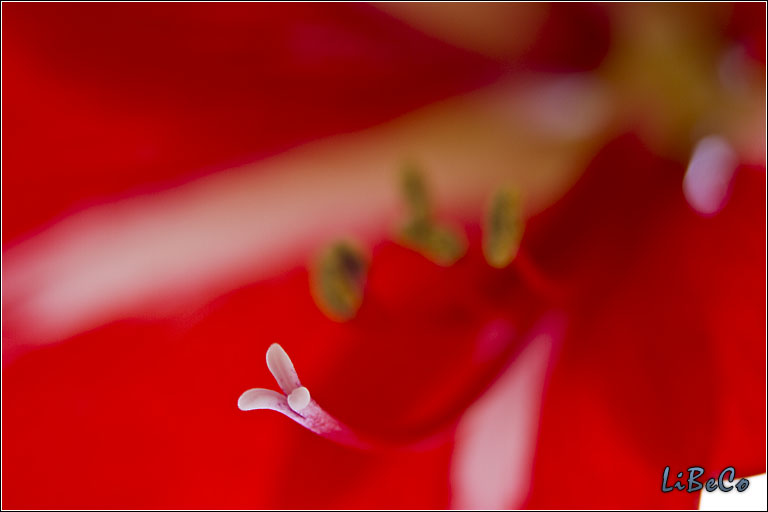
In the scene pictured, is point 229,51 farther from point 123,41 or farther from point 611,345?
point 611,345

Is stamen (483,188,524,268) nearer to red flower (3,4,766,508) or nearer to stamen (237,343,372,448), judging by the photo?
red flower (3,4,766,508)

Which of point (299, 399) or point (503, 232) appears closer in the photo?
point (299, 399)

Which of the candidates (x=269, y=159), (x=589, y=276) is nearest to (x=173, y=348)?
(x=269, y=159)

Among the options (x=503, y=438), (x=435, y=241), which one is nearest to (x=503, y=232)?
(x=435, y=241)

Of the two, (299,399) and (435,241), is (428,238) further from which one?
(299,399)

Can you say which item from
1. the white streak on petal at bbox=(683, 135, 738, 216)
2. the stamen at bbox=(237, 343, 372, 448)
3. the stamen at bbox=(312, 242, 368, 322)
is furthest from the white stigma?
the white streak on petal at bbox=(683, 135, 738, 216)

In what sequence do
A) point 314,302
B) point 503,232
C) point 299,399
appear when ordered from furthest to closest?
point 314,302, point 503,232, point 299,399

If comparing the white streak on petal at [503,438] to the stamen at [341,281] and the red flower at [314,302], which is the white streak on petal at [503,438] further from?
the stamen at [341,281]
